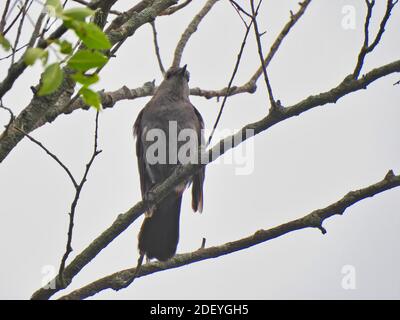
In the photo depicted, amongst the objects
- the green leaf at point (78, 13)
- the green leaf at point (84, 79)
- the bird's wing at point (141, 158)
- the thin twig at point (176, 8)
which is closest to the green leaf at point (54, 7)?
the green leaf at point (78, 13)

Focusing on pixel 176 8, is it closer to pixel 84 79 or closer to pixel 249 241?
pixel 249 241

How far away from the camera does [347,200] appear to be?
A: 378cm

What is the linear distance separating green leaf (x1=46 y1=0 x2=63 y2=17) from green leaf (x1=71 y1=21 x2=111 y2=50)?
124mm

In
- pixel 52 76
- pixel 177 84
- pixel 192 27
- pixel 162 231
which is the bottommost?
pixel 52 76

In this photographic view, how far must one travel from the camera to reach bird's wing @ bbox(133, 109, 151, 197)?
23.0 ft

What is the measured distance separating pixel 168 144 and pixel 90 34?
5206 millimetres

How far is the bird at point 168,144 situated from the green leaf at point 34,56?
449cm

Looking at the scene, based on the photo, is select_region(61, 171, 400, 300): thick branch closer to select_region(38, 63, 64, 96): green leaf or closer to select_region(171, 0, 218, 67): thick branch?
select_region(171, 0, 218, 67): thick branch

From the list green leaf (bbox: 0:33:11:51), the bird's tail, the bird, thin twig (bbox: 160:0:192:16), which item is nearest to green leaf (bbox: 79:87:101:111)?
green leaf (bbox: 0:33:11:51)

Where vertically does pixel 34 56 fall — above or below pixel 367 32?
below

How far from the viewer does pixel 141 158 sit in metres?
7.14

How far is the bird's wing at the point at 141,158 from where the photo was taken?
7.00m

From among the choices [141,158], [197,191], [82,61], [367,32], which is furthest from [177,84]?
[82,61]
